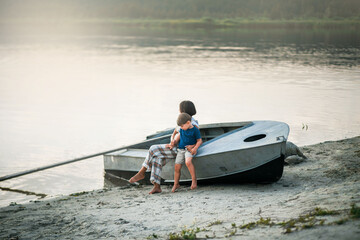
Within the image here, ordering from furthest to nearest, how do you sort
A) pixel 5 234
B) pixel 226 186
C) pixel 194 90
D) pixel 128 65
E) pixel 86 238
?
pixel 128 65 → pixel 194 90 → pixel 226 186 → pixel 5 234 → pixel 86 238

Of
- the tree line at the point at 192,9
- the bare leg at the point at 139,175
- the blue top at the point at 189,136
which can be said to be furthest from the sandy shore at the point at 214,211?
the tree line at the point at 192,9

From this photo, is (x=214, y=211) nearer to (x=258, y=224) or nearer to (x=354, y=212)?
(x=258, y=224)

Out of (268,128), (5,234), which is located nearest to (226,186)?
(268,128)

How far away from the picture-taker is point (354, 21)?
94375mm

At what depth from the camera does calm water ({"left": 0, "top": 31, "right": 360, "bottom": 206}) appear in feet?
41.3

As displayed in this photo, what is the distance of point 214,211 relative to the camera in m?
6.32

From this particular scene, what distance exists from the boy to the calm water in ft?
9.52

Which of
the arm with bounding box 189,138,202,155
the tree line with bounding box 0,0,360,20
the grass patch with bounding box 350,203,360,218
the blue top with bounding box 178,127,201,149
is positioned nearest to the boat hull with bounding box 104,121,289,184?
the arm with bounding box 189,138,202,155

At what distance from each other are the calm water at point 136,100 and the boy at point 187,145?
2.90 metres

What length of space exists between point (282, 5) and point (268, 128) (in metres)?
123

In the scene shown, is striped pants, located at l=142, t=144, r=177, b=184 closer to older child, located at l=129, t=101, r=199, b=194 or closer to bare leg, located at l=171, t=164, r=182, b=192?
older child, located at l=129, t=101, r=199, b=194

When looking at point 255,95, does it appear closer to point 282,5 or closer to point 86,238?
point 86,238

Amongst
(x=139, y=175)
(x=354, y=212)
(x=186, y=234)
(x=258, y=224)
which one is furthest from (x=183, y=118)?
(x=354, y=212)

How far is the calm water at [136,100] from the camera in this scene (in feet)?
41.3
